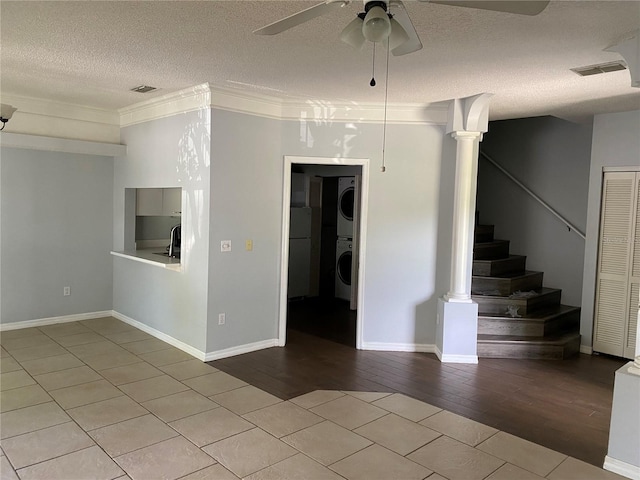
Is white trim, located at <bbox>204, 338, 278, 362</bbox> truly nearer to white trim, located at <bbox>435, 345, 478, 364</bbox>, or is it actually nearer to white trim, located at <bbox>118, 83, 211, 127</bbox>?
white trim, located at <bbox>435, 345, 478, 364</bbox>

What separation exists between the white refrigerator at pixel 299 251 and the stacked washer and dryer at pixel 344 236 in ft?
1.56

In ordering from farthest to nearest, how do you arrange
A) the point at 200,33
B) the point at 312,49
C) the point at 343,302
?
1. the point at 343,302
2. the point at 312,49
3. the point at 200,33

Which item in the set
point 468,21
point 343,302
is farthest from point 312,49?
point 343,302

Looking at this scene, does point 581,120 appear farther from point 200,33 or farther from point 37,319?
point 37,319

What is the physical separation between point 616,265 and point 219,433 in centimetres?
432

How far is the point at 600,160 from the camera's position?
516 cm

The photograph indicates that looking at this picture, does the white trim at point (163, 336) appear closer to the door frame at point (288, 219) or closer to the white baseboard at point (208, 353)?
the white baseboard at point (208, 353)

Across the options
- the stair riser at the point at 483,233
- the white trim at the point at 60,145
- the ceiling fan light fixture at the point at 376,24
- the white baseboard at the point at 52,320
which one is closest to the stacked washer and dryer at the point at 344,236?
the stair riser at the point at 483,233

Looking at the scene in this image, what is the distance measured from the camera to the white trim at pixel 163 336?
4688 millimetres

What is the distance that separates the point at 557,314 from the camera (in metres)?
A: 5.45

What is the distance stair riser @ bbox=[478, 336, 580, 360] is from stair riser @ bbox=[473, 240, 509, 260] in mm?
1336

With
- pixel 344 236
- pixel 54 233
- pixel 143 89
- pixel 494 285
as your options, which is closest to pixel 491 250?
pixel 494 285

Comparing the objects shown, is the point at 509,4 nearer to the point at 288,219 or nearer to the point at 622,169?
the point at 288,219

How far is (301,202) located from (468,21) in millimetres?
4953
